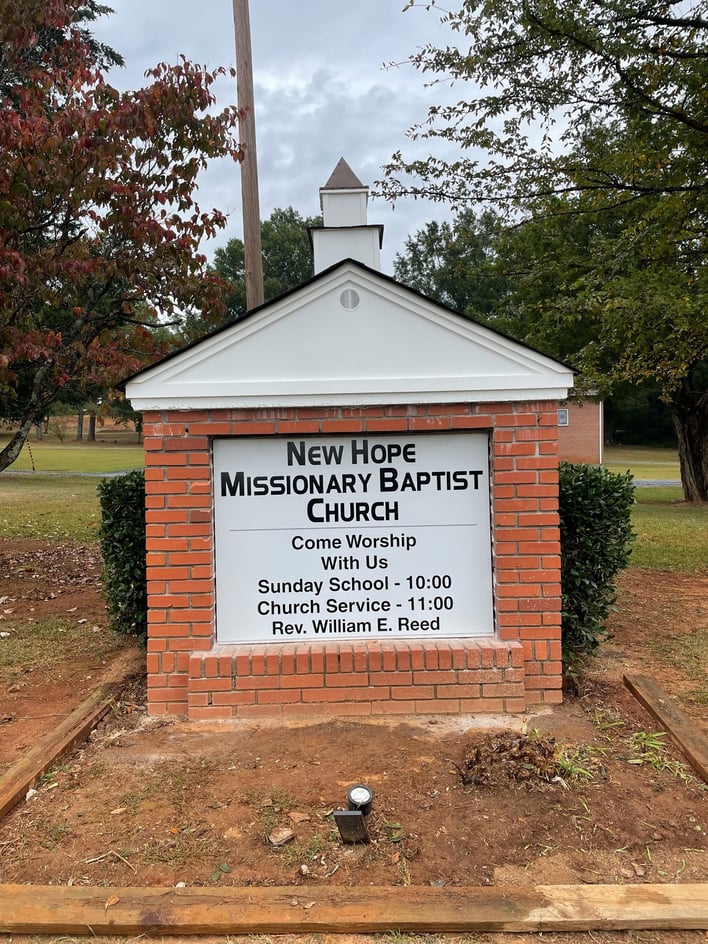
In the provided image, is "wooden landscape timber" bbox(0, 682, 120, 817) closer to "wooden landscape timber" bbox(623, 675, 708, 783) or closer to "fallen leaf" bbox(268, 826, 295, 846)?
"fallen leaf" bbox(268, 826, 295, 846)

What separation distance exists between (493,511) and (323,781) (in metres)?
1.70

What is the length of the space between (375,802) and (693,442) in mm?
18245

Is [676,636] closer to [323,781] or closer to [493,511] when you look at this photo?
[493,511]

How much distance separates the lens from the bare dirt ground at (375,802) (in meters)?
2.61

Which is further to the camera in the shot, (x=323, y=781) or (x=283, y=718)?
(x=283, y=718)

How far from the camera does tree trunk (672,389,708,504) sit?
1858cm

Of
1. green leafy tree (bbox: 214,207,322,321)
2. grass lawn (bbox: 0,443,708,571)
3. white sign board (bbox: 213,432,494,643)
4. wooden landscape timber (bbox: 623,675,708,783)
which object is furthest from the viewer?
green leafy tree (bbox: 214,207,322,321)

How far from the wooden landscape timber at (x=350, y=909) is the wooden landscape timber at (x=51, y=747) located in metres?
0.70

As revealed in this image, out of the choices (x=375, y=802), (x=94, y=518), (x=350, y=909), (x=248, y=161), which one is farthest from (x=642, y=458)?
(x=350, y=909)

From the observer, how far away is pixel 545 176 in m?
8.22

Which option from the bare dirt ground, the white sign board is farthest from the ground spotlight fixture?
the white sign board

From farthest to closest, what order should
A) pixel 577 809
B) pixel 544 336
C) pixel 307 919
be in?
pixel 544 336
pixel 577 809
pixel 307 919

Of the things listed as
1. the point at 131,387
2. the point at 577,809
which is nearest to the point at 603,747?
the point at 577,809

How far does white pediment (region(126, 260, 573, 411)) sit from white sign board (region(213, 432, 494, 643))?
315 millimetres
